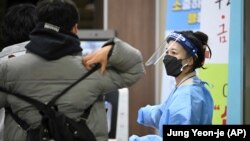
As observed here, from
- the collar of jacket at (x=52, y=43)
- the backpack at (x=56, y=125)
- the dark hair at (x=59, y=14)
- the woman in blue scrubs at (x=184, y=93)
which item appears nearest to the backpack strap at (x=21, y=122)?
the backpack at (x=56, y=125)

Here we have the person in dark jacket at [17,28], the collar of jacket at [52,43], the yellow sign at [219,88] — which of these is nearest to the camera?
the collar of jacket at [52,43]

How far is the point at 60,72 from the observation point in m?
1.70

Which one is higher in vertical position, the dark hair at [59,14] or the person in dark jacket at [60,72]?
the dark hair at [59,14]

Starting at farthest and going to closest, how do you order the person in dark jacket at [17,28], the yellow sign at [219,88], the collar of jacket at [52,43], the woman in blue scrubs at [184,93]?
the yellow sign at [219,88], the woman in blue scrubs at [184,93], the person in dark jacket at [17,28], the collar of jacket at [52,43]

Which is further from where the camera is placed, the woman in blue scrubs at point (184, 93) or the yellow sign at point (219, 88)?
the yellow sign at point (219, 88)

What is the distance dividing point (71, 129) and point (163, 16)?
258 centimetres

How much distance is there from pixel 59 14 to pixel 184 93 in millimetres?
728

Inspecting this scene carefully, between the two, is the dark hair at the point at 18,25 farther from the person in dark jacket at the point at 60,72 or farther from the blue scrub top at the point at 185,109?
the blue scrub top at the point at 185,109

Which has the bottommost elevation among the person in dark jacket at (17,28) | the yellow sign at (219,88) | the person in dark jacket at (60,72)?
the yellow sign at (219,88)

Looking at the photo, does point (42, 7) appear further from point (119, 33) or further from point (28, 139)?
point (119, 33)

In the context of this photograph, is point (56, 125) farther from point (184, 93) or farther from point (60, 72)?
point (184, 93)

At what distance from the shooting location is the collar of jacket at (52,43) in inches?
65.7

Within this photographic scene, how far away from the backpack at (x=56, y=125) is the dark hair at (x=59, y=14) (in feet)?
0.66

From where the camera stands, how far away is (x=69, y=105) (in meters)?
1.69
